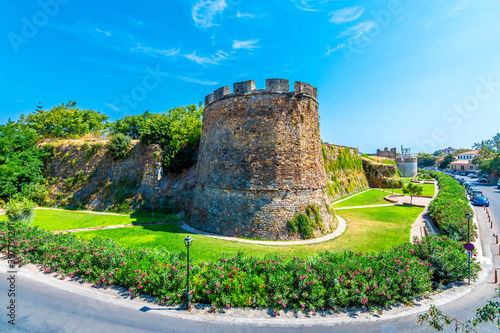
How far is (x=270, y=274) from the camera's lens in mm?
7570

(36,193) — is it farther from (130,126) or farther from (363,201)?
(363,201)

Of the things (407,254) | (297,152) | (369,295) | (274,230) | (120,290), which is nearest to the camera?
(369,295)

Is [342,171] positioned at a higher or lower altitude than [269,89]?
lower

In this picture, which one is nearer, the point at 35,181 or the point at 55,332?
the point at 55,332

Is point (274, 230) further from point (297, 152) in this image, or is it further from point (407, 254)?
point (407, 254)

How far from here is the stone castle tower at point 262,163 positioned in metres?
13.2

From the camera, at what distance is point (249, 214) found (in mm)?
13219

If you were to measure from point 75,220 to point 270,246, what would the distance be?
16.0 meters

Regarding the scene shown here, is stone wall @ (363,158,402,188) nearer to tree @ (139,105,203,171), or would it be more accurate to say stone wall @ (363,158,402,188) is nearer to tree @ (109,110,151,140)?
tree @ (139,105,203,171)

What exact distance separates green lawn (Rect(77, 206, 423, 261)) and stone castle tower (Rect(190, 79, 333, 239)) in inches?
54.0

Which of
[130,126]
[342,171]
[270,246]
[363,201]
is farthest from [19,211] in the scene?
[342,171]

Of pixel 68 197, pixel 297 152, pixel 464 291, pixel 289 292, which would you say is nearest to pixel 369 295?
pixel 289 292

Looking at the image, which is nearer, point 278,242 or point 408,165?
point 278,242

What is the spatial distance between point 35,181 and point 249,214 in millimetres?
25906
